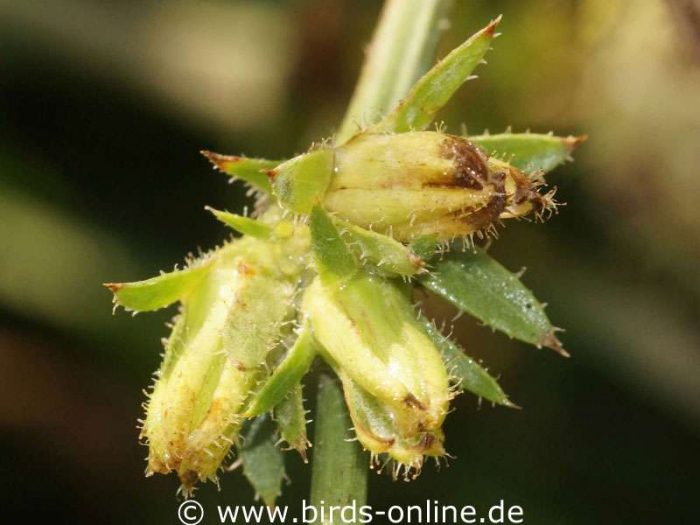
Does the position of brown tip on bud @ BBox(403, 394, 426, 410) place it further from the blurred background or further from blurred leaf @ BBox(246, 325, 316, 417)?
the blurred background

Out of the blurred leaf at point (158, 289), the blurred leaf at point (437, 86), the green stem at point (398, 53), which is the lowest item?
the blurred leaf at point (158, 289)

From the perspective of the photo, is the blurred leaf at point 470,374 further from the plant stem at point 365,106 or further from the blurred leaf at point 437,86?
the blurred leaf at point 437,86

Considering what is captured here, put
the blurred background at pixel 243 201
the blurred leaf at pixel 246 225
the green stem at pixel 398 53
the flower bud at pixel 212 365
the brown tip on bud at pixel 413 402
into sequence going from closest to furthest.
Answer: the brown tip on bud at pixel 413 402
the flower bud at pixel 212 365
the blurred leaf at pixel 246 225
the green stem at pixel 398 53
the blurred background at pixel 243 201

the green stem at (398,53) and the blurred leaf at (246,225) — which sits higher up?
the green stem at (398,53)

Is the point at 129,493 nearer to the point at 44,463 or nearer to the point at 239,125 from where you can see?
the point at 44,463

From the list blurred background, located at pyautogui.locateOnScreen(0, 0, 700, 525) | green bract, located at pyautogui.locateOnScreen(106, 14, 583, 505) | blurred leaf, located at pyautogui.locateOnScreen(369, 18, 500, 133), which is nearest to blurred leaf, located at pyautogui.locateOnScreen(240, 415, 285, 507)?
green bract, located at pyautogui.locateOnScreen(106, 14, 583, 505)

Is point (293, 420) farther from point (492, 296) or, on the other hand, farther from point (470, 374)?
point (492, 296)

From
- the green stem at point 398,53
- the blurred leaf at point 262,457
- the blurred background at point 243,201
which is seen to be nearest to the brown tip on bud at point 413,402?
the blurred leaf at point 262,457
